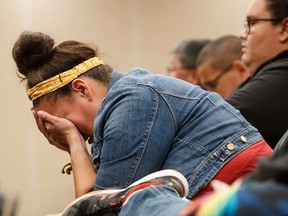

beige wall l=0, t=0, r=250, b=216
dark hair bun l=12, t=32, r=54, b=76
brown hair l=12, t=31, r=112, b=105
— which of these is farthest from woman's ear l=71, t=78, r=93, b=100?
beige wall l=0, t=0, r=250, b=216

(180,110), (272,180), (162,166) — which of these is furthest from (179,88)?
(272,180)

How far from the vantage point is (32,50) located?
5.63ft

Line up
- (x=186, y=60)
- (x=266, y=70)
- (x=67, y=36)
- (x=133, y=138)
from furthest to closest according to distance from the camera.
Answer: (x=67, y=36), (x=186, y=60), (x=266, y=70), (x=133, y=138)

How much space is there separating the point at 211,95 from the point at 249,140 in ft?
0.53

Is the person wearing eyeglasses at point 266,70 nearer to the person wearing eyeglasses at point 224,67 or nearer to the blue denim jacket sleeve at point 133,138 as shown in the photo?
the blue denim jacket sleeve at point 133,138

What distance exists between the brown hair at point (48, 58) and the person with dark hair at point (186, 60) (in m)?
1.87

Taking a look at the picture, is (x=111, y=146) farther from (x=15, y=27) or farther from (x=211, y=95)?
(x=15, y=27)

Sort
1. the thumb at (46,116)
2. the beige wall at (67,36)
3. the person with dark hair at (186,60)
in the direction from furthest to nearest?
the beige wall at (67,36), the person with dark hair at (186,60), the thumb at (46,116)

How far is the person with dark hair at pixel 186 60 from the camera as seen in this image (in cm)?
358

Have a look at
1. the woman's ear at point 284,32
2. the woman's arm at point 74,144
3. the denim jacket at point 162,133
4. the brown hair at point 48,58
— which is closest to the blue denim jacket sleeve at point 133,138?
the denim jacket at point 162,133

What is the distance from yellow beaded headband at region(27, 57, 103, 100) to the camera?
1.67 meters

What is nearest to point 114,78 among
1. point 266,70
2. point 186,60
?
point 266,70

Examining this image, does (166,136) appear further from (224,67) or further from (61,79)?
(224,67)

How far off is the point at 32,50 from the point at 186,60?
1996 mm
